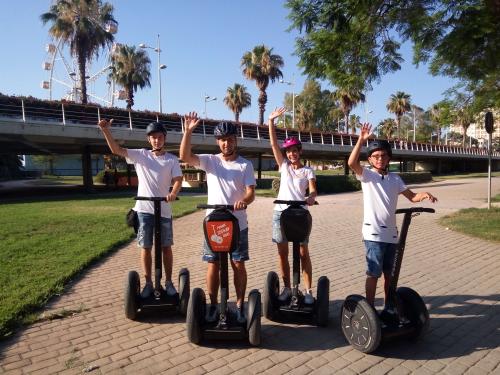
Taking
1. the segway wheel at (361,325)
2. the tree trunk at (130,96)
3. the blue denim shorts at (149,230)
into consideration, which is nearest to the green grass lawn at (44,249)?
the blue denim shorts at (149,230)

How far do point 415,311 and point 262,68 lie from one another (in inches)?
1569

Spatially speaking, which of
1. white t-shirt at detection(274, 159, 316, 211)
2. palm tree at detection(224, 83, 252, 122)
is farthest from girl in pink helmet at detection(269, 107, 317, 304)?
palm tree at detection(224, 83, 252, 122)

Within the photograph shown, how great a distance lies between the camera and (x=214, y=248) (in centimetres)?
350

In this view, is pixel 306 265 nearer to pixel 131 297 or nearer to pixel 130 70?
pixel 131 297

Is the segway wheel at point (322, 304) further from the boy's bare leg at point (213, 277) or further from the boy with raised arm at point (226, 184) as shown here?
the boy's bare leg at point (213, 277)

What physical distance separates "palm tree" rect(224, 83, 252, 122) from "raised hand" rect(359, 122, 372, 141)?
47018 mm

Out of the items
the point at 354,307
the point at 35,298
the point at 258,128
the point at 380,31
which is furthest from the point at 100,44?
the point at 354,307

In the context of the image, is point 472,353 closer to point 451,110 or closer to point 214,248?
point 214,248

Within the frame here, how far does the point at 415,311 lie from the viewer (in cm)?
367

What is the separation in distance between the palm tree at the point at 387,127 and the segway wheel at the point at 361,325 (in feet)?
255

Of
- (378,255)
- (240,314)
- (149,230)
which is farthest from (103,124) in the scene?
(378,255)

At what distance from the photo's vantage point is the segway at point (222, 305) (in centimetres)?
348

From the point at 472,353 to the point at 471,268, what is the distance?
3.02 meters

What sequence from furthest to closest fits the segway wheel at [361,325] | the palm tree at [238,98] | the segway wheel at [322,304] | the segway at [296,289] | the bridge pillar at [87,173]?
the palm tree at [238,98] → the bridge pillar at [87,173] → the segway wheel at [322,304] → the segway at [296,289] → the segway wheel at [361,325]
